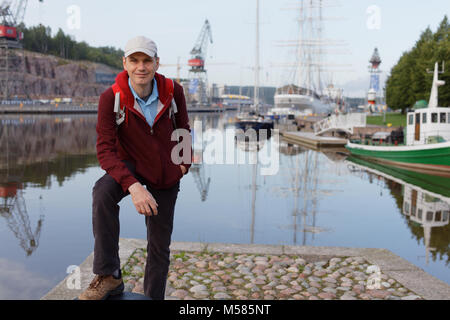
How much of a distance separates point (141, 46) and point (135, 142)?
657 mm

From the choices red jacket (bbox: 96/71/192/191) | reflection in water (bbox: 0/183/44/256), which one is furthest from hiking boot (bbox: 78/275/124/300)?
reflection in water (bbox: 0/183/44/256)

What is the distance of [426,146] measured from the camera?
71.5 ft

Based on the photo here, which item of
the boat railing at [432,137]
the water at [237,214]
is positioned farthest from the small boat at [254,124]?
the water at [237,214]

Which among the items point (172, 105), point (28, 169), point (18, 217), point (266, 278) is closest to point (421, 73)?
point (28, 169)

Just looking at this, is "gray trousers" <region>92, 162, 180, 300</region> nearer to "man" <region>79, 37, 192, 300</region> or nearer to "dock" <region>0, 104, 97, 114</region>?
"man" <region>79, 37, 192, 300</region>

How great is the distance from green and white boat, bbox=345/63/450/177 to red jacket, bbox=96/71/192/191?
20.4 meters

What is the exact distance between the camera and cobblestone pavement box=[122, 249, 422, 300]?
196 inches

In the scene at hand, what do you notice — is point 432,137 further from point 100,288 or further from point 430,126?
point 100,288

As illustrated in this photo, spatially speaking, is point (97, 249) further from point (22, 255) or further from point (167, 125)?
point (22, 255)

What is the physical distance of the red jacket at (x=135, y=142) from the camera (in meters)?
3.00

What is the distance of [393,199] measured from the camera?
46.7ft

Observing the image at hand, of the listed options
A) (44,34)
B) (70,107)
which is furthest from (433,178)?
(44,34)

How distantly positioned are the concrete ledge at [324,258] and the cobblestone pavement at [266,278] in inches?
4.8

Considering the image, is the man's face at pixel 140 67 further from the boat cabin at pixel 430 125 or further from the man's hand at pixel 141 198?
the boat cabin at pixel 430 125
